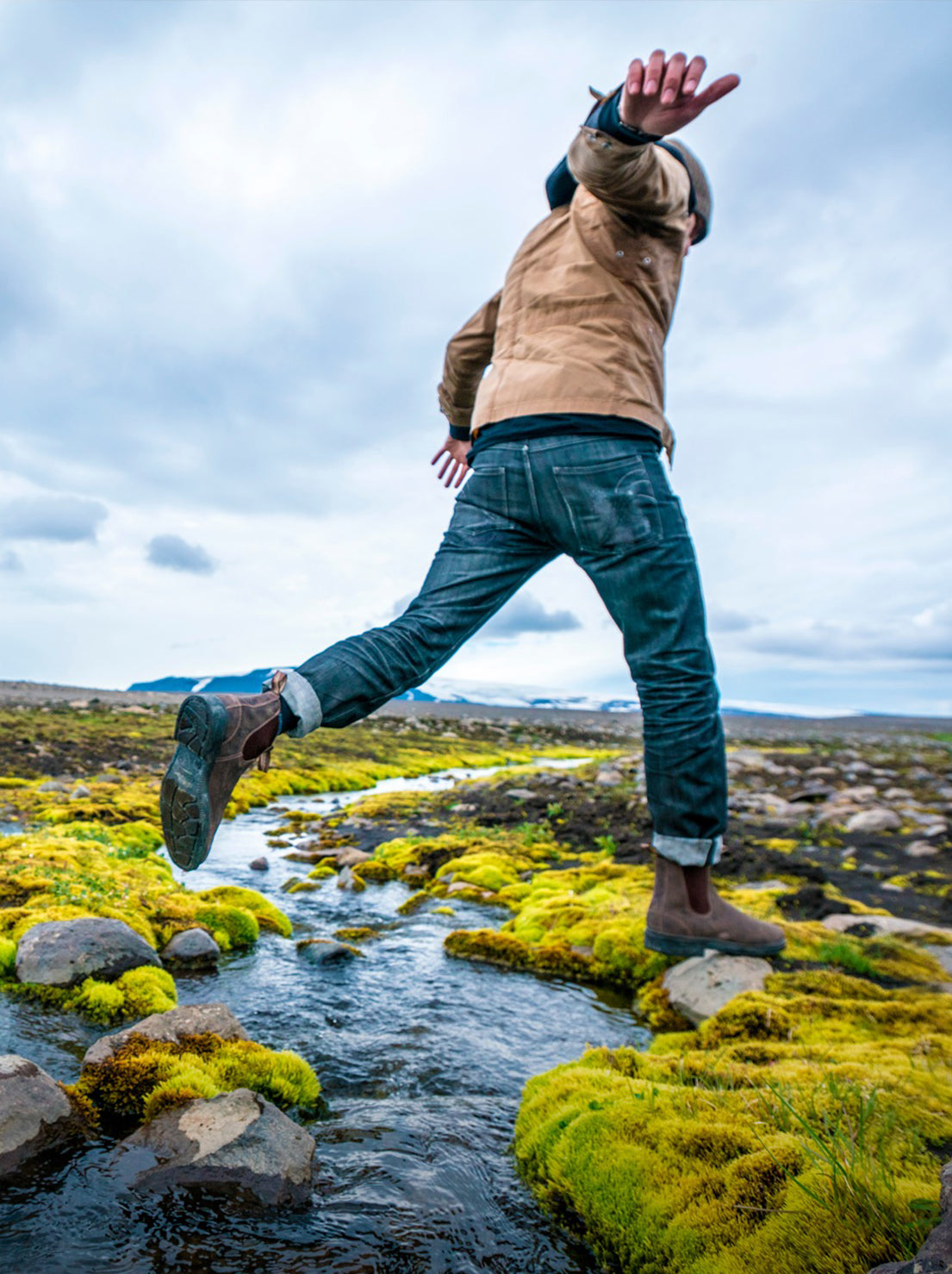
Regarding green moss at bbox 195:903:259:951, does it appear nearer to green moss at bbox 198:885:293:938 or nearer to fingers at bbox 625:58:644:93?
green moss at bbox 198:885:293:938

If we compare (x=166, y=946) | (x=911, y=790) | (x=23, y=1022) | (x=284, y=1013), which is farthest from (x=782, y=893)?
(x=911, y=790)

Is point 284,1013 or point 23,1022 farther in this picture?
point 284,1013

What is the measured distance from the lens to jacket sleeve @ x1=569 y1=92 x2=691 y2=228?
9.62 ft

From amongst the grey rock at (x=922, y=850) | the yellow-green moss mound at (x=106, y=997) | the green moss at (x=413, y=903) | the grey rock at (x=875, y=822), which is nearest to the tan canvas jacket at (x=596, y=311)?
the yellow-green moss mound at (x=106, y=997)

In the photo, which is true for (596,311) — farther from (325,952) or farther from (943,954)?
(943,954)

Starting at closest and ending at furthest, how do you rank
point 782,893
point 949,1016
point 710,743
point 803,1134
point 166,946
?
point 803,1134 → point 710,743 → point 949,1016 → point 166,946 → point 782,893

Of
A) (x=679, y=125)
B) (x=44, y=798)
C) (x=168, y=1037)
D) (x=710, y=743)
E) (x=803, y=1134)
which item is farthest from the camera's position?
(x=44, y=798)

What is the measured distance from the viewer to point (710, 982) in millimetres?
4676

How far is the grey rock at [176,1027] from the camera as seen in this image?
126 inches

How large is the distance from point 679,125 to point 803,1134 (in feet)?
11.5

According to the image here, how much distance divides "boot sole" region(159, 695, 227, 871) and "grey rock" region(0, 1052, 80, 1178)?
96 cm

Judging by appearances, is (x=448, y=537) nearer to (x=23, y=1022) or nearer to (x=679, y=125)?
(x=679, y=125)

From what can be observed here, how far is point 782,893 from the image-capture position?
7.26 m

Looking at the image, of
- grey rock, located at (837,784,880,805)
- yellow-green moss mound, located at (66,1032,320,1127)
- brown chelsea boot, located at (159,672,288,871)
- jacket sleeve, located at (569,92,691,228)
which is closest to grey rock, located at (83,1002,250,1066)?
yellow-green moss mound, located at (66,1032,320,1127)
